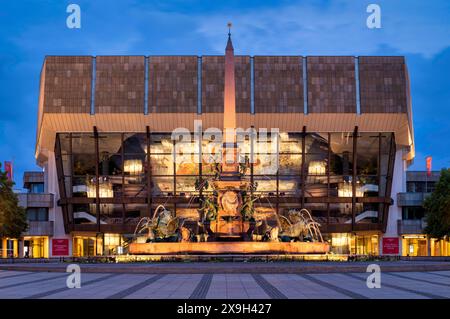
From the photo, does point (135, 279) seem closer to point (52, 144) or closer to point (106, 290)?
point (106, 290)

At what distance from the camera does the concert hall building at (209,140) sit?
6819 centimetres

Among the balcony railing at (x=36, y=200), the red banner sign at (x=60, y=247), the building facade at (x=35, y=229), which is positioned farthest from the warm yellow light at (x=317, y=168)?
the balcony railing at (x=36, y=200)

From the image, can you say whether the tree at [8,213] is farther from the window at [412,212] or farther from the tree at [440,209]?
the window at [412,212]

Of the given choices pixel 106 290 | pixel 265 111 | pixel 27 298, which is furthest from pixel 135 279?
pixel 265 111

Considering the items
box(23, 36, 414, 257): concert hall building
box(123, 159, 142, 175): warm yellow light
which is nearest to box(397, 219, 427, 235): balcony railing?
box(23, 36, 414, 257): concert hall building

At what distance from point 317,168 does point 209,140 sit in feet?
38.9

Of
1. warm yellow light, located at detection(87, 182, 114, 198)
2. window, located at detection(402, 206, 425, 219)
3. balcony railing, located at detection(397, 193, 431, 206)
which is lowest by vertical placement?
window, located at detection(402, 206, 425, 219)

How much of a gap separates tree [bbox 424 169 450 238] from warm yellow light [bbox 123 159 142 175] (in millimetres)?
29444

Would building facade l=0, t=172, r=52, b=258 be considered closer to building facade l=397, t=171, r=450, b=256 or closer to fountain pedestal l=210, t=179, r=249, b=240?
fountain pedestal l=210, t=179, r=249, b=240

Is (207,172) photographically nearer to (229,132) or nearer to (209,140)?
(209,140)

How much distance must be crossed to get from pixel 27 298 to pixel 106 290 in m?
3.27

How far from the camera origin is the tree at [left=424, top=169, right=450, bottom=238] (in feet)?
187

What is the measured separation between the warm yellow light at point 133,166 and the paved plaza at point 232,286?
41.3m

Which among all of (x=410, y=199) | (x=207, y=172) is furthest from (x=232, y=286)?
(x=410, y=199)
